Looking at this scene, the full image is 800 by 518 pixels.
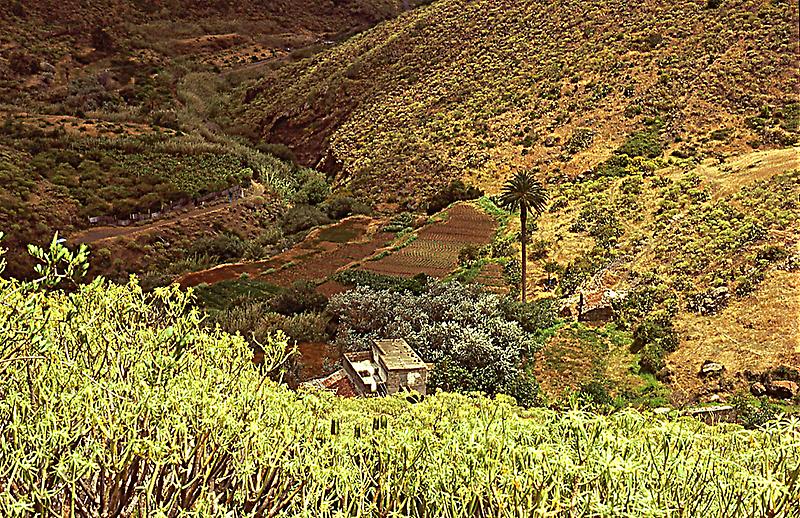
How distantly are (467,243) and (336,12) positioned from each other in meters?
65.4

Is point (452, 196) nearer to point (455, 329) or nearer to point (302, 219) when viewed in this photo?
point (302, 219)

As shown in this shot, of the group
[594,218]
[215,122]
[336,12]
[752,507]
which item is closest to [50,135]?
[215,122]

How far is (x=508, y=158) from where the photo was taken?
34.8 metres

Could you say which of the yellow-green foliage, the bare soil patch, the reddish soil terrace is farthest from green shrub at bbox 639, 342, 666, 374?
the reddish soil terrace

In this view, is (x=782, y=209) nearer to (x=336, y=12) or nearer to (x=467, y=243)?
(x=467, y=243)

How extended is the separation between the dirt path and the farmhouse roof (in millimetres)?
18859

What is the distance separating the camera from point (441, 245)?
86.1 feet

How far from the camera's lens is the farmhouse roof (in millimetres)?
12969

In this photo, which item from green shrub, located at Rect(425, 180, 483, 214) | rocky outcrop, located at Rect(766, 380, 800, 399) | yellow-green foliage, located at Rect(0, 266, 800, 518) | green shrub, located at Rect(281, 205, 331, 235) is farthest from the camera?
green shrub, located at Rect(281, 205, 331, 235)

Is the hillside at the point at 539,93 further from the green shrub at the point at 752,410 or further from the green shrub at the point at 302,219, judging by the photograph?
the green shrub at the point at 752,410

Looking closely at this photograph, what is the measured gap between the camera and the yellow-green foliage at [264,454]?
457 centimetres

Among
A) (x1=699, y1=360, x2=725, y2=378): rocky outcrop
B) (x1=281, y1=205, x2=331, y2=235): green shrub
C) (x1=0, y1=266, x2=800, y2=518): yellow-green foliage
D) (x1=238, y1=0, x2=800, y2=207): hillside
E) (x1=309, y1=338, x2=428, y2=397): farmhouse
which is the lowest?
(x1=699, y1=360, x2=725, y2=378): rocky outcrop

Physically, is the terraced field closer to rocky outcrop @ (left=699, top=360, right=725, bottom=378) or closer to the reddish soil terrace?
the reddish soil terrace

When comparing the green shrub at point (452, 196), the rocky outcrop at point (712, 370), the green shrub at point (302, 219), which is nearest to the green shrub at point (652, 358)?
the rocky outcrop at point (712, 370)
